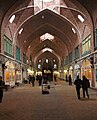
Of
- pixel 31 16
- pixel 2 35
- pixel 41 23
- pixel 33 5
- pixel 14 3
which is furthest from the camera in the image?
pixel 41 23

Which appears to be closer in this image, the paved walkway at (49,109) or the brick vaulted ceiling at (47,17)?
the paved walkway at (49,109)

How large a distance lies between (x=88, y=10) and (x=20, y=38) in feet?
55.2

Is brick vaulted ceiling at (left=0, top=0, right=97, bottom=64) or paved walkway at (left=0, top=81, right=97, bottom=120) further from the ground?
brick vaulted ceiling at (left=0, top=0, right=97, bottom=64)

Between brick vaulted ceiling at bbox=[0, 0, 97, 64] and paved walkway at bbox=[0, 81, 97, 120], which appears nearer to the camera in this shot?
paved walkway at bbox=[0, 81, 97, 120]

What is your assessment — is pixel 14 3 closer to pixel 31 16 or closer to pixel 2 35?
pixel 2 35

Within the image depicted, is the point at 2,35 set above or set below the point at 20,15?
below

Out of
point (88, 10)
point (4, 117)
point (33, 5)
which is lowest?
point (4, 117)

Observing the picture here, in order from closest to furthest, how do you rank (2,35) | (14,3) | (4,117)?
(4,117), (14,3), (2,35)

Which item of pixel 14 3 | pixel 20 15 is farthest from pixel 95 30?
pixel 20 15

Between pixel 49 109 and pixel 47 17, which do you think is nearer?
pixel 49 109

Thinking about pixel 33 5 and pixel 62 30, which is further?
pixel 62 30

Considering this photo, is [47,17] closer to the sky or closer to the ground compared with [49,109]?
closer to the sky

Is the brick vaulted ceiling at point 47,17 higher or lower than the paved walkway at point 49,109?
higher

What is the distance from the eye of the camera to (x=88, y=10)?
84.6 feet
